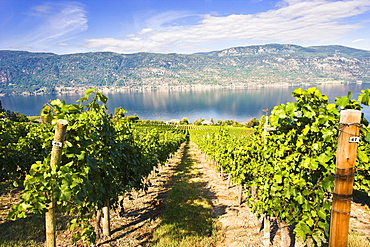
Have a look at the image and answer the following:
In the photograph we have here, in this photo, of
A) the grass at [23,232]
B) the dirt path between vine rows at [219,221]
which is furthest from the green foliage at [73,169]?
the grass at [23,232]

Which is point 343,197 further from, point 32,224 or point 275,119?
point 32,224

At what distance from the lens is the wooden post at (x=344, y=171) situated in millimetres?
2486

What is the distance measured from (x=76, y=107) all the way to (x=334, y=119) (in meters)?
4.42

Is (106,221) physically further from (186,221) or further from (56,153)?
(56,153)

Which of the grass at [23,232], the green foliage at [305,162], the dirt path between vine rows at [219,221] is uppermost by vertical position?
the green foliage at [305,162]

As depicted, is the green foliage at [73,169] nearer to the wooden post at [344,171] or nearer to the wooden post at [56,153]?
the wooden post at [56,153]

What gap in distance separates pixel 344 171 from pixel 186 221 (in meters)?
5.90

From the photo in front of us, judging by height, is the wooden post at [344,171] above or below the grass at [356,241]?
above

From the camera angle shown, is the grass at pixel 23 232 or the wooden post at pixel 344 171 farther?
the grass at pixel 23 232

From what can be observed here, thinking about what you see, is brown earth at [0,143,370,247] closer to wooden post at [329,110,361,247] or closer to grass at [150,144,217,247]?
grass at [150,144,217,247]

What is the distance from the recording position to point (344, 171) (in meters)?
2.56

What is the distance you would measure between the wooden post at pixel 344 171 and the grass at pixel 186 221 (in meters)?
4.06

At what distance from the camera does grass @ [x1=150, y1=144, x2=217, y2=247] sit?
5.95 meters

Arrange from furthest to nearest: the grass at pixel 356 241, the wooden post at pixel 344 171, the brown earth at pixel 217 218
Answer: the brown earth at pixel 217 218
the grass at pixel 356 241
the wooden post at pixel 344 171
